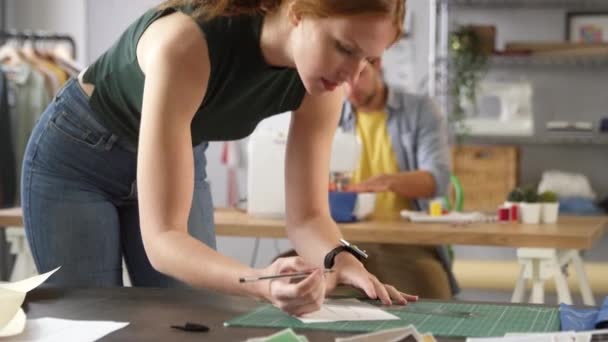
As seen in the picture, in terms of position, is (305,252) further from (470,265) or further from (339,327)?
(470,265)

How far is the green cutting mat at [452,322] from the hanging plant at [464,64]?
3.52 metres

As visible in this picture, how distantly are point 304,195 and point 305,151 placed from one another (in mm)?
82

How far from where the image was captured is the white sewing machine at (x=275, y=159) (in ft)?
10.0

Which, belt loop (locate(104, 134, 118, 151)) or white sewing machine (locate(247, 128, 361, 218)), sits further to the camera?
white sewing machine (locate(247, 128, 361, 218))

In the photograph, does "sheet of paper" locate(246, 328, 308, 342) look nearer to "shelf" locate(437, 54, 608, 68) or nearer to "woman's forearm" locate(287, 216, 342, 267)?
"woman's forearm" locate(287, 216, 342, 267)

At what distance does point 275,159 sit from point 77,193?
128 centimetres

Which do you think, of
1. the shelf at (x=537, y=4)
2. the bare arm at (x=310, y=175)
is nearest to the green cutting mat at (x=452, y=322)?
the bare arm at (x=310, y=175)

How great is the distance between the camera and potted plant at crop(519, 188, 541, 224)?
316 centimetres

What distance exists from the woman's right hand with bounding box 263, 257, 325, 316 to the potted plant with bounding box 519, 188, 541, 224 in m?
1.95

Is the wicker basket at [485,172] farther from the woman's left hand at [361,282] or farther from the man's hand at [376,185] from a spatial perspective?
the woman's left hand at [361,282]

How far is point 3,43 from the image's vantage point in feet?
18.3

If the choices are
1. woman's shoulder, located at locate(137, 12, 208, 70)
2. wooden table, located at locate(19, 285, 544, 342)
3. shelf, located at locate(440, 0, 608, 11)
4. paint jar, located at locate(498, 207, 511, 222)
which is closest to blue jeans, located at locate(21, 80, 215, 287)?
wooden table, located at locate(19, 285, 544, 342)

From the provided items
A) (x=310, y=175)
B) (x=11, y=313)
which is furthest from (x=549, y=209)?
(x=11, y=313)

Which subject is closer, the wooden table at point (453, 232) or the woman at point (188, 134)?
the woman at point (188, 134)
